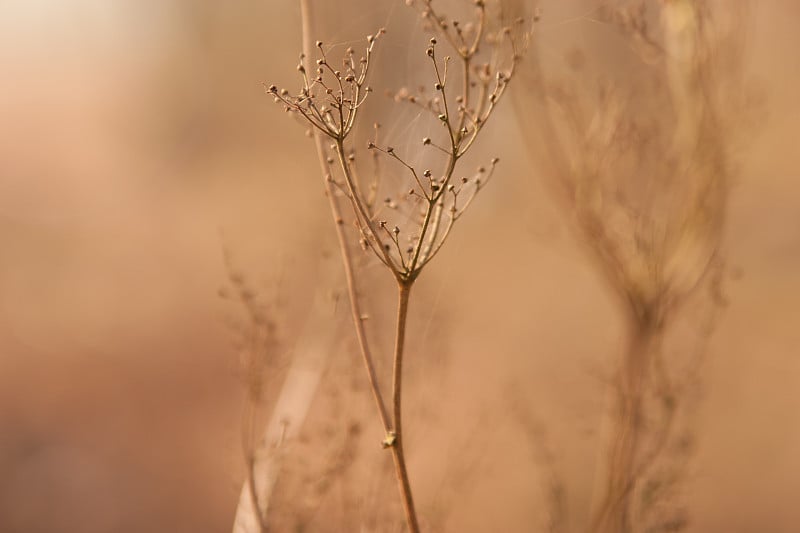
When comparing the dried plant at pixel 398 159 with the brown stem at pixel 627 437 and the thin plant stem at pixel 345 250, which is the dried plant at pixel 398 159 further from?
the brown stem at pixel 627 437

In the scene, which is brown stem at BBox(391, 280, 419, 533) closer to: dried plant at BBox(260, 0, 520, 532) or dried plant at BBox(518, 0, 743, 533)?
dried plant at BBox(260, 0, 520, 532)

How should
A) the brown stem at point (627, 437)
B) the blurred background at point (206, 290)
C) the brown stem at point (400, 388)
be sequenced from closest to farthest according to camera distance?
the brown stem at point (400, 388), the brown stem at point (627, 437), the blurred background at point (206, 290)

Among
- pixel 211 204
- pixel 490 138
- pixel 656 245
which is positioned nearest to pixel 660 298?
pixel 656 245

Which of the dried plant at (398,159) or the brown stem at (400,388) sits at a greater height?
the dried plant at (398,159)

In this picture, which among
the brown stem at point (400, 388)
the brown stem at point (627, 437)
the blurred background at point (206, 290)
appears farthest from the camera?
the blurred background at point (206, 290)

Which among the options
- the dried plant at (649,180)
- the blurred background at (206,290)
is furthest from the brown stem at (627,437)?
the blurred background at (206,290)

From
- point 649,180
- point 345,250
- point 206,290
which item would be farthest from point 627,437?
point 206,290

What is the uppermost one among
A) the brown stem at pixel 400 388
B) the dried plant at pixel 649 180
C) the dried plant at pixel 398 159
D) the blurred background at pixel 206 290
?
the blurred background at pixel 206 290
